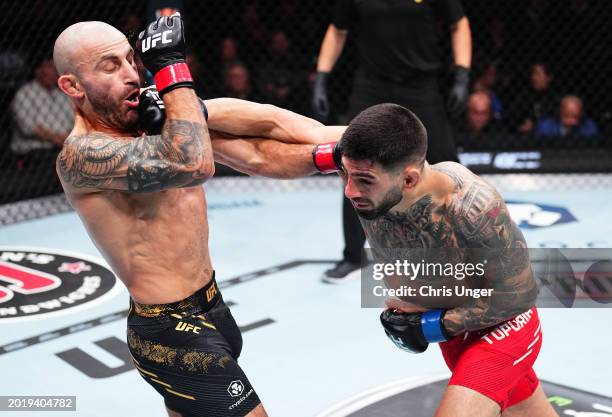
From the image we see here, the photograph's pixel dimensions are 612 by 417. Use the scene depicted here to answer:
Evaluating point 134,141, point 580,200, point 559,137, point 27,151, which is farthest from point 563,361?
point 27,151

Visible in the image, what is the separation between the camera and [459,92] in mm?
4656

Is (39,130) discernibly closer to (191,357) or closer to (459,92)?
(459,92)

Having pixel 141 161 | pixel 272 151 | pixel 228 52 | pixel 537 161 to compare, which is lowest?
pixel 537 161

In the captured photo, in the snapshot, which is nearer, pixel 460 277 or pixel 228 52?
pixel 460 277

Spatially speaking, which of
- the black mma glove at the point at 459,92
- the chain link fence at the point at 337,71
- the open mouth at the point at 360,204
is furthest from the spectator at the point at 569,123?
the open mouth at the point at 360,204

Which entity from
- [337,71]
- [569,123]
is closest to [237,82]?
[337,71]

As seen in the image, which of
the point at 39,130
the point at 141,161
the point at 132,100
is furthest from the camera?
the point at 39,130

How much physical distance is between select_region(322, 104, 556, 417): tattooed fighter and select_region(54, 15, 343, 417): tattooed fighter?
253 millimetres

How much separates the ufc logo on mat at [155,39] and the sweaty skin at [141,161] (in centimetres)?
9

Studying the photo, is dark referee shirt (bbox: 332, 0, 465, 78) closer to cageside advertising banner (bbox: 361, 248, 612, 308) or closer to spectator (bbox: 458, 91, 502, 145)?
spectator (bbox: 458, 91, 502, 145)

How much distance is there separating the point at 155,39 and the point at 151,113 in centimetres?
17

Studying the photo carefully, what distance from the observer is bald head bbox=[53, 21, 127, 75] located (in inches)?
79.2

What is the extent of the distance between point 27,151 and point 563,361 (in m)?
3.71

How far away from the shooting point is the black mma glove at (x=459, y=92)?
15.1ft
